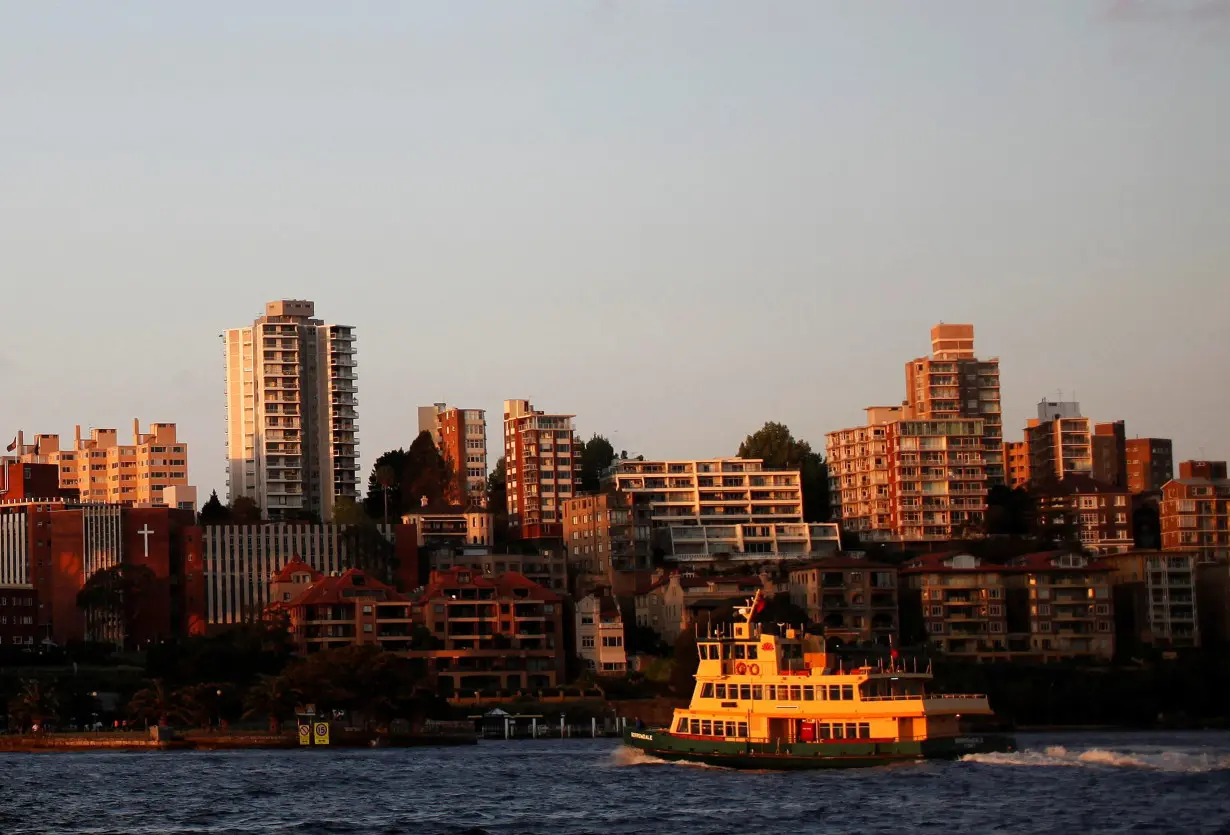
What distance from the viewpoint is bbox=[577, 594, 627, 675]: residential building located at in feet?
601

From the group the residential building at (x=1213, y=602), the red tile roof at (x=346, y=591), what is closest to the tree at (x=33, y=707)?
the red tile roof at (x=346, y=591)

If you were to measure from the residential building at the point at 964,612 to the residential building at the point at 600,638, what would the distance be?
75.5 ft

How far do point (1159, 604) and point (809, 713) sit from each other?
308ft

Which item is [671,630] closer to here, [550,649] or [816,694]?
[550,649]

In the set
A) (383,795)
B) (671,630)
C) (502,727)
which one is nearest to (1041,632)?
(671,630)

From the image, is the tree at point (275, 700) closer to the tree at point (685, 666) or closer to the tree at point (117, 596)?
the tree at point (685, 666)

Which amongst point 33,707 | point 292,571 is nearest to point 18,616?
point 292,571

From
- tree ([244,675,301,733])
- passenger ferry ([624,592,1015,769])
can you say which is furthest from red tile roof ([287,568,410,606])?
passenger ferry ([624,592,1015,769])

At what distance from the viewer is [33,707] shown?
158 meters

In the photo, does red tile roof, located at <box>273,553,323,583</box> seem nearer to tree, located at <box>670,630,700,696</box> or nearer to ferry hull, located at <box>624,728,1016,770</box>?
tree, located at <box>670,630,700,696</box>

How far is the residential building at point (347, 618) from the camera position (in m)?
179

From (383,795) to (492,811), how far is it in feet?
33.9

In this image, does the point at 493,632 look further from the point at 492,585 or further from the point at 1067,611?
the point at 1067,611

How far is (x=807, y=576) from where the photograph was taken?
190375 mm
